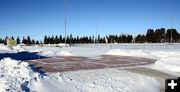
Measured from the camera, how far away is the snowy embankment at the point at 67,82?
9109mm

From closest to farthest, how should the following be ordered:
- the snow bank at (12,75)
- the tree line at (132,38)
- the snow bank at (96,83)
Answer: the snow bank at (12,75)
the snow bank at (96,83)
the tree line at (132,38)

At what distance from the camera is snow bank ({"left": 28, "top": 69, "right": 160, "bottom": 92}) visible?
9.87 meters

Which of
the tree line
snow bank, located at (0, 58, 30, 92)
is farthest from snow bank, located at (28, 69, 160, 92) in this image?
the tree line

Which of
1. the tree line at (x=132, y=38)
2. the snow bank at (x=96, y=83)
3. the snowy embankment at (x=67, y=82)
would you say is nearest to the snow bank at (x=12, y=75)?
the snowy embankment at (x=67, y=82)

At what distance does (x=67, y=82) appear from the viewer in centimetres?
1084

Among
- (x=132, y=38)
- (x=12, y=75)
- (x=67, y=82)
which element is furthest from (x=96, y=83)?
(x=132, y=38)

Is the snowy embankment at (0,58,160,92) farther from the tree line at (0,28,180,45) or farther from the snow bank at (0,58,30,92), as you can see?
the tree line at (0,28,180,45)

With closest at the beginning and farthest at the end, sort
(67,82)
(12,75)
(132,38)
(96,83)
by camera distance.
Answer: (12,75), (67,82), (96,83), (132,38)

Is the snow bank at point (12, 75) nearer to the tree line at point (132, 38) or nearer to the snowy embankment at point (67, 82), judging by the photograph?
the snowy embankment at point (67, 82)

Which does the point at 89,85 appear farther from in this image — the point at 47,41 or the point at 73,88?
the point at 47,41

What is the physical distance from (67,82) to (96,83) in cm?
123

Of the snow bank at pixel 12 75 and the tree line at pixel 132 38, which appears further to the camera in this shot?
the tree line at pixel 132 38

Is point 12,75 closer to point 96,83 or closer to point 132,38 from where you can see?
point 96,83

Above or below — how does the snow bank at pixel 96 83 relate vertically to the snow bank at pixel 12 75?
below
